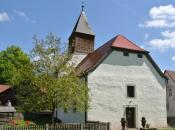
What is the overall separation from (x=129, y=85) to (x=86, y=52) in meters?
10.2

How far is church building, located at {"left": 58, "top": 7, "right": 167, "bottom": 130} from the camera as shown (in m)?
29.1

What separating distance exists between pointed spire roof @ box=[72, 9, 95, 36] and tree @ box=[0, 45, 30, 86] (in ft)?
65.4

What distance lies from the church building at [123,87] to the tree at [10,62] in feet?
91.6

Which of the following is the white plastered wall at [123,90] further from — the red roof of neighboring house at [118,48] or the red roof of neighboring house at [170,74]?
the red roof of neighboring house at [170,74]

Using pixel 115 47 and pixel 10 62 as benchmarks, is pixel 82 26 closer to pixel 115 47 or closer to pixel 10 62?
pixel 115 47

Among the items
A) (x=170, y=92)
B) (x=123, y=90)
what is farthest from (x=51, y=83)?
(x=170, y=92)

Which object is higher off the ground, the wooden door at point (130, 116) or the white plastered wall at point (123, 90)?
the white plastered wall at point (123, 90)

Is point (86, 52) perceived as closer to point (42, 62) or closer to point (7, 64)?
point (42, 62)

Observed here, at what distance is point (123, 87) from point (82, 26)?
44.2ft

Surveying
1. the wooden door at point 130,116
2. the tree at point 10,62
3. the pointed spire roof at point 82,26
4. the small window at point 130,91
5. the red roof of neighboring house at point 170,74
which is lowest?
the wooden door at point 130,116

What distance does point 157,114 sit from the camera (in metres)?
32.2

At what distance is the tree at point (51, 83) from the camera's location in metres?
22.5

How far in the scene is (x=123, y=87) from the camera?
30641 millimetres

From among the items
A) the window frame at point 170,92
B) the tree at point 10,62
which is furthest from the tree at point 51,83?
the tree at point 10,62
